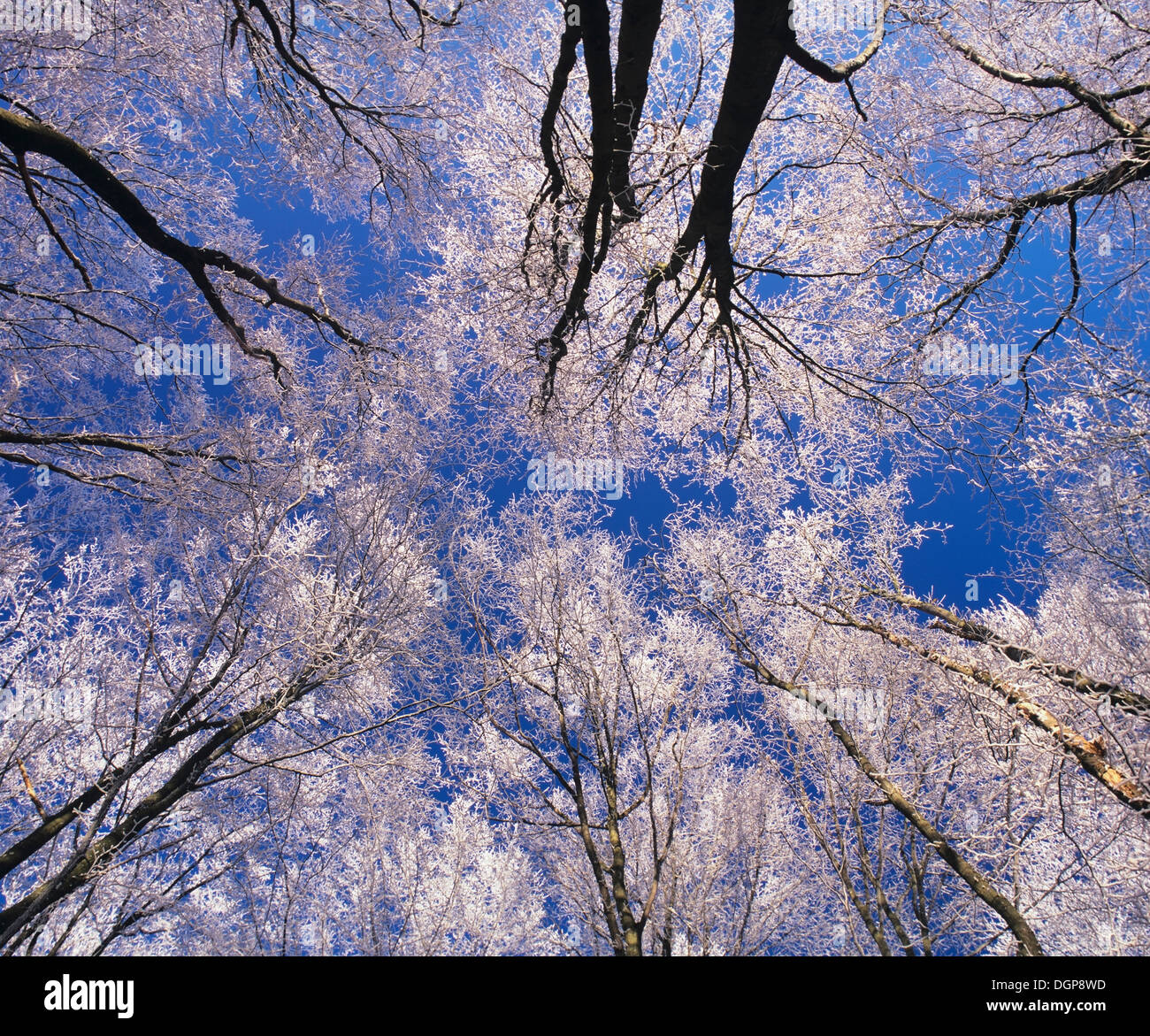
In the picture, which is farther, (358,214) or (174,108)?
(358,214)

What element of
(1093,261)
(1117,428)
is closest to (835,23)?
(1093,261)

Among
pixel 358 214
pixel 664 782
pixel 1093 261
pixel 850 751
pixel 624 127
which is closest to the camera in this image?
pixel 624 127

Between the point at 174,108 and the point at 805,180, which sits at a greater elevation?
the point at 174,108

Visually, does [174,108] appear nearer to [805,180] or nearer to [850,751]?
[805,180]

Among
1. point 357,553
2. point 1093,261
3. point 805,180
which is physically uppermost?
point 805,180

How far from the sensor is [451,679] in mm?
9961

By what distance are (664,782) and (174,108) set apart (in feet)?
41.0

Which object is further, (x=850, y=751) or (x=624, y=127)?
(x=850, y=751)

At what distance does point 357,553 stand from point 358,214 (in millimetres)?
4652

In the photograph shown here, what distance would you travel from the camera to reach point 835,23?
4.79 metres

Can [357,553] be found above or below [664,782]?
above

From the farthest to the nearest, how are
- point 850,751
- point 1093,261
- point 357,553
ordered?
point 357,553 → point 850,751 → point 1093,261

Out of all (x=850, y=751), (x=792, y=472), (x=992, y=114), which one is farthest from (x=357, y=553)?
(x=992, y=114)
